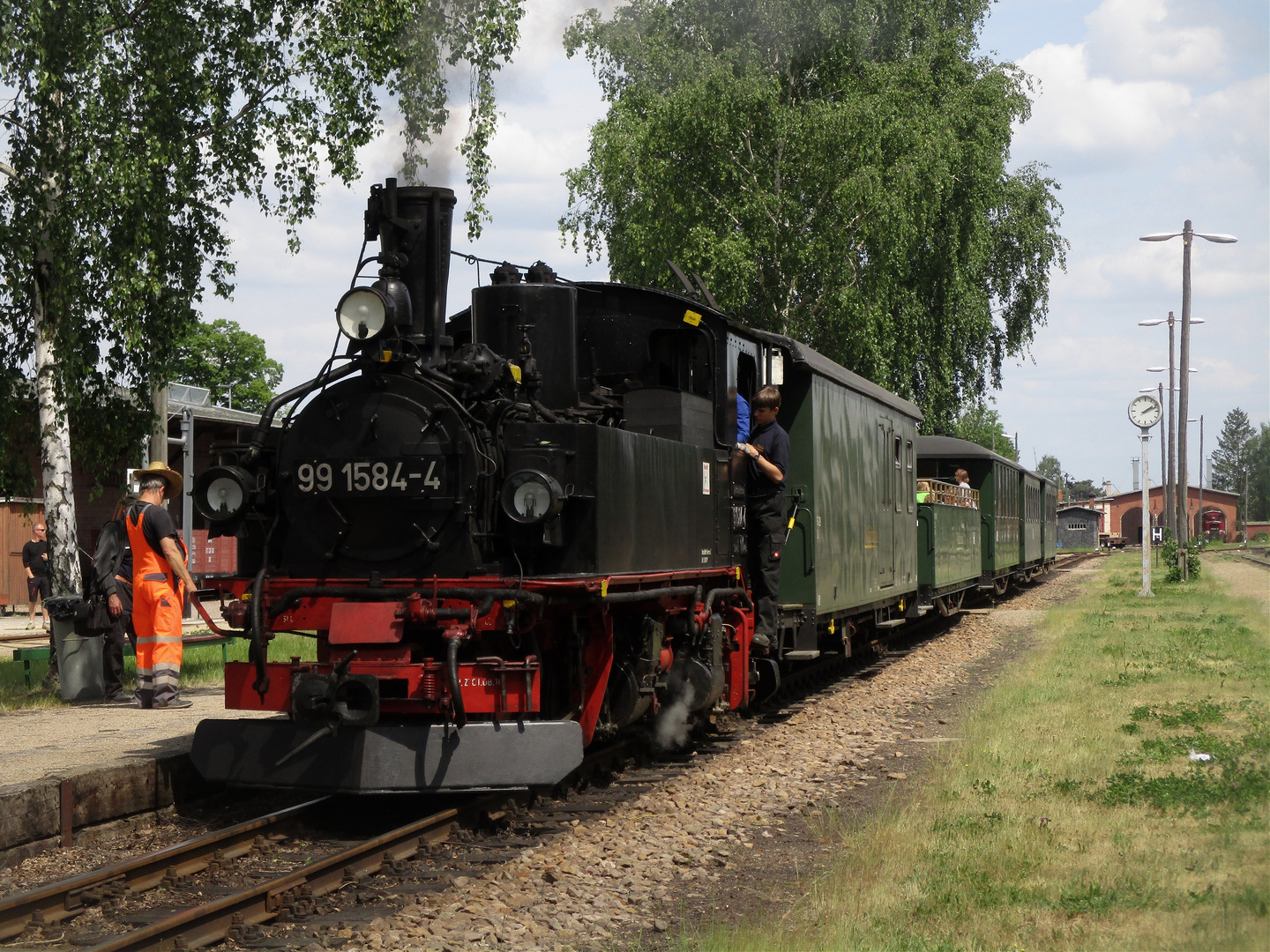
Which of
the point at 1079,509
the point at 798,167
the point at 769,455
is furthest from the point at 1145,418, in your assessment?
the point at 1079,509

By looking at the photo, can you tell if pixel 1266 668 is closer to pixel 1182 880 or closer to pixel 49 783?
pixel 1182 880

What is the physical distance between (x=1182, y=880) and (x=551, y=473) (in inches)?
131

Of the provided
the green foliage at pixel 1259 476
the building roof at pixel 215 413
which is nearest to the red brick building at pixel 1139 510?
the green foliage at pixel 1259 476

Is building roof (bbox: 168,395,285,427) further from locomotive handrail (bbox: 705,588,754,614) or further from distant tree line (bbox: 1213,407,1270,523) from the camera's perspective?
distant tree line (bbox: 1213,407,1270,523)

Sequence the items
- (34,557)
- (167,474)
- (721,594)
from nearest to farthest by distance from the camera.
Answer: (721,594)
(167,474)
(34,557)

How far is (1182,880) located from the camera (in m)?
5.07

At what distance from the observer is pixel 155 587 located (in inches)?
358

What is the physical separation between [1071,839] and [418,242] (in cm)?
442

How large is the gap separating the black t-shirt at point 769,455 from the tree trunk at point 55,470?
579 cm

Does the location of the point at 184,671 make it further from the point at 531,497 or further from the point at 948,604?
the point at 948,604

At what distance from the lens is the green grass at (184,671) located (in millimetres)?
10305

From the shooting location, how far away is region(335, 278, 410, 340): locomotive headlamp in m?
6.55

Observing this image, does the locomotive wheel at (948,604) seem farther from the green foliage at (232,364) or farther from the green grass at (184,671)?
the green foliage at (232,364)

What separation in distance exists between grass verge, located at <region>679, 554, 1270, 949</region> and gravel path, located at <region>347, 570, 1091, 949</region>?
0.31 meters
